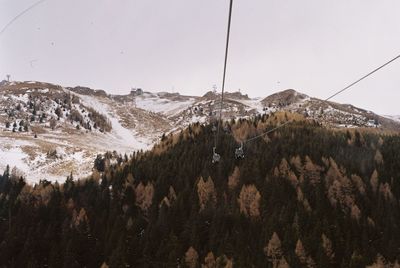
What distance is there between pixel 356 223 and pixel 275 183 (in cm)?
3518

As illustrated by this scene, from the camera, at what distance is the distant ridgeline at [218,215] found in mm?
132125

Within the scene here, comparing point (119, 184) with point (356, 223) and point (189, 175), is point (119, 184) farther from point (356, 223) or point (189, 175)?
point (356, 223)

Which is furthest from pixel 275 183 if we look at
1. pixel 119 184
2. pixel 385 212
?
pixel 119 184

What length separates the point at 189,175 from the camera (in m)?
191

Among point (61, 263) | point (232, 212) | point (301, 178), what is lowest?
point (61, 263)

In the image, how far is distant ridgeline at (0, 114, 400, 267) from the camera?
13212 cm

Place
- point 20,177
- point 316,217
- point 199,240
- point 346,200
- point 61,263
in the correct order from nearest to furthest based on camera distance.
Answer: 1. point 61,263
2. point 199,240
3. point 316,217
4. point 346,200
5. point 20,177

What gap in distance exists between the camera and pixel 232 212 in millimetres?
160125

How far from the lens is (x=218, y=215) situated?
15612 centimetres

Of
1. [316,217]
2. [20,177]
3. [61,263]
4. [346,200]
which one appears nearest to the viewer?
[61,263]

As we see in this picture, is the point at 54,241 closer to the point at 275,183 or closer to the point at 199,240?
the point at 199,240

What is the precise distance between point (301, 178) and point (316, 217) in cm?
3124

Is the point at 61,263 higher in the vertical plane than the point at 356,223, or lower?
lower

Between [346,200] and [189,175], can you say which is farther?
[189,175]
